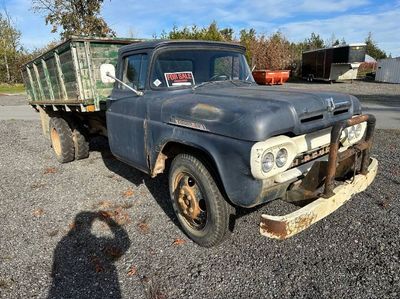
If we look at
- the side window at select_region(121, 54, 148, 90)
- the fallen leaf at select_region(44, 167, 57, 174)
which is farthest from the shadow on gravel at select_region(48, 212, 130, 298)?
the fallen leaf at select_region(44, 167, 57, 174)

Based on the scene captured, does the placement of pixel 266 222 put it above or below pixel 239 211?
above

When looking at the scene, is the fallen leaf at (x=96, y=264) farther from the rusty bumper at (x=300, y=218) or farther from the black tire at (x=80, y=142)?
the black tire at (x=80, y=142)

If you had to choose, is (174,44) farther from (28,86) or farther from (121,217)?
(28,86)

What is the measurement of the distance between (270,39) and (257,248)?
1320 inches

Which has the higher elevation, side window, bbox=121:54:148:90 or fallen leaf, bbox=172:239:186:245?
side window, bbox=121:54:148:90

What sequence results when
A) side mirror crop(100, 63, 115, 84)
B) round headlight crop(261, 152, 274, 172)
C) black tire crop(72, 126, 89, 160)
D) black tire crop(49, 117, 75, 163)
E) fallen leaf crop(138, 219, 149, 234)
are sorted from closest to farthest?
round headlight crop(261, 152, 274, 172)
fallen leaf crop(138, 219, 149, 234)
side mirror crop(100, 63, 115, 84)
black tire crop(49, 117, 75, 163)
black tire crop(72, 126, 89, 160)

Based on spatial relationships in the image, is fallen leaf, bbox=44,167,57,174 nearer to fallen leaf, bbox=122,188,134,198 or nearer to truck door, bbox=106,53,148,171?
fallen leaf, bbox=122,188,134,198

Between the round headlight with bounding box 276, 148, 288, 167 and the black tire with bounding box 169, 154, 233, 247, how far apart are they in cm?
69

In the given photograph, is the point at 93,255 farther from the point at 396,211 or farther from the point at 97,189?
the point at 396,211

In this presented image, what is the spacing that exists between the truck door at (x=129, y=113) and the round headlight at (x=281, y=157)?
1833 mm

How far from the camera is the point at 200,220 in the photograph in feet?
11.7

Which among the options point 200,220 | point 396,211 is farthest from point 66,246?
point 396,211

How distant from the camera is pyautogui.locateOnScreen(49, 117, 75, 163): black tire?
6680 mm

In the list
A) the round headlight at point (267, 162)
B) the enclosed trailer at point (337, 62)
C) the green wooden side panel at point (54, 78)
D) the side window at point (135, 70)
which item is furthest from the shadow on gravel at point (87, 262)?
the enclosed trailer at point (337, 62)
